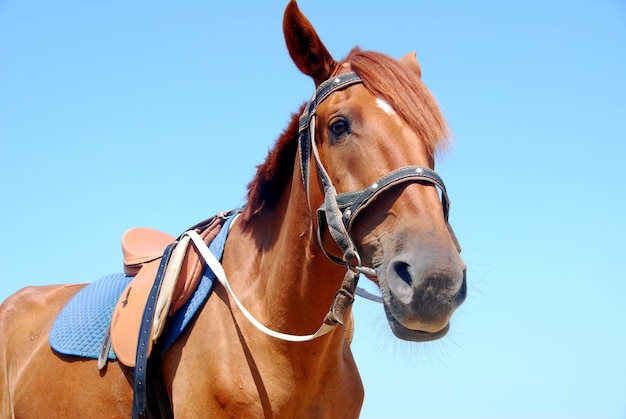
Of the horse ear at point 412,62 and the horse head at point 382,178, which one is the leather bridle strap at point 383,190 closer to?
the horse head at point 382,178

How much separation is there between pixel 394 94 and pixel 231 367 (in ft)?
5.78

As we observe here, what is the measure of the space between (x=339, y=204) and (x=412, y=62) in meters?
1.39

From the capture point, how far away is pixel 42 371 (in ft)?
15.6

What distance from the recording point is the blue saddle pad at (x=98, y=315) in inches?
158

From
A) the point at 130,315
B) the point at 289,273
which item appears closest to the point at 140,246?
the point at 130,315

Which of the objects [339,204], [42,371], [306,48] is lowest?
[42,371]

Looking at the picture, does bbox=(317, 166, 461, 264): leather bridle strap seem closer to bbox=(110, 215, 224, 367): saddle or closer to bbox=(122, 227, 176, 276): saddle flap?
bbox=(110, 215, 224, 367): saddle

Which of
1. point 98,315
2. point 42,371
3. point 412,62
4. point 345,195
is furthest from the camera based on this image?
point 42,371

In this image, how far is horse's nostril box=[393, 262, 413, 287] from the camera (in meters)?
2.86

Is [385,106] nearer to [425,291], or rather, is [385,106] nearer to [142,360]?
[425,291]

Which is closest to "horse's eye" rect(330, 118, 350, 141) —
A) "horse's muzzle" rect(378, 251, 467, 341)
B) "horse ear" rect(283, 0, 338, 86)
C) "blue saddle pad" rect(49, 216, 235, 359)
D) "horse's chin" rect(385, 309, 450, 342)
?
"horse ear" rect(283, 0, 338, 86)

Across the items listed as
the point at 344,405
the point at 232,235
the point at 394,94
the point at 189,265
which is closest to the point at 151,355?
the point at 189,265

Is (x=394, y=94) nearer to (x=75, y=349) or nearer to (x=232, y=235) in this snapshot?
(x=232, y=235)

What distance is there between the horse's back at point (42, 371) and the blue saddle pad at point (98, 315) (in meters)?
0.10
